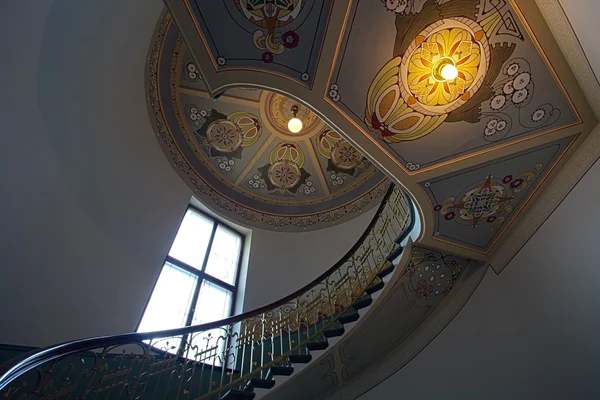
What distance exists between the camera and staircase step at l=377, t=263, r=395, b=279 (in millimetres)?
4609

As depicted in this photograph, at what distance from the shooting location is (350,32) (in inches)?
118

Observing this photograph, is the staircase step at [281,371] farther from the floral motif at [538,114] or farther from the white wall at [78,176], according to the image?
the floral motif at [538,114]

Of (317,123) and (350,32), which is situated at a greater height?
(317,123)

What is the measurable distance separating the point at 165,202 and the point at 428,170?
4539 mm

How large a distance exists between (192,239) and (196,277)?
0.78 m

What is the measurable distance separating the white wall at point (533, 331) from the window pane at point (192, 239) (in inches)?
142

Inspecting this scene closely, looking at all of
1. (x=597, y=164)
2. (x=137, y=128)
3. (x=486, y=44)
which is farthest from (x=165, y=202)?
(x=597, y=164)

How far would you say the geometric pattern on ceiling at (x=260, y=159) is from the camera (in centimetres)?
741

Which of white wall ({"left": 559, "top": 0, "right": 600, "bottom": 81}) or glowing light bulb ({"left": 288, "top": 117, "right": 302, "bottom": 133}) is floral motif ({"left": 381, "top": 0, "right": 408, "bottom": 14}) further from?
glowing light bulb ({"left": 288, "top": 117, "right": 302, "bottom": 133})

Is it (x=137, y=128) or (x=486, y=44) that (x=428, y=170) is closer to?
(x=486, y=44)

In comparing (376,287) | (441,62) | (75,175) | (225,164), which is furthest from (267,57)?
(225,164)

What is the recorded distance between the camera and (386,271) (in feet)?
15.2

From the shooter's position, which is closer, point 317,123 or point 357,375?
point 357,375

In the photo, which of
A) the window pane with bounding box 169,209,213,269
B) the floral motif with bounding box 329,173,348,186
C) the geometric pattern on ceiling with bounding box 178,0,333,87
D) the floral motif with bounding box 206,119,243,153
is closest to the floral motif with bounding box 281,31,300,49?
the geometric pattern on ceiling with bounding box 178,0,333,87
